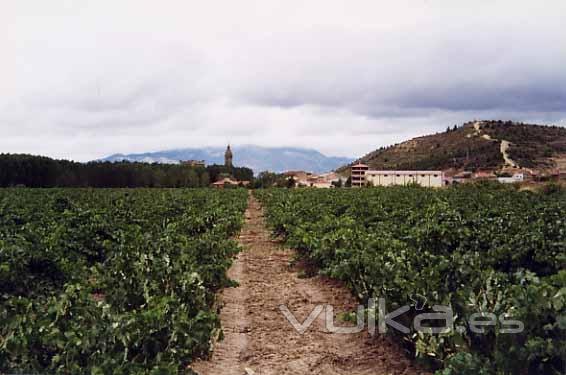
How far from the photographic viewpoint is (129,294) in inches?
289

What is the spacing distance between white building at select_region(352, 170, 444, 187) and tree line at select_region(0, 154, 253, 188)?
3291 cm

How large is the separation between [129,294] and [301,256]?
7.12m

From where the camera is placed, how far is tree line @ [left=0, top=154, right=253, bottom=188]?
8206cm

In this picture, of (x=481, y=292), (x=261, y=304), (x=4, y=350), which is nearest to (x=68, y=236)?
(x=261, y=304)

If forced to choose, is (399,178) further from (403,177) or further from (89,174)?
(89,174)

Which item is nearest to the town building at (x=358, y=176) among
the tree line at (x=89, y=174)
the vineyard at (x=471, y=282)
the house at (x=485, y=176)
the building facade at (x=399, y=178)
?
the building facade at (x=399, y=178)

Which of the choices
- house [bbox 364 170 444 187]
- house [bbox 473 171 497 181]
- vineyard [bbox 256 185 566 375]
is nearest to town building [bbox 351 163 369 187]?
house [bbox 364 170 444 187]

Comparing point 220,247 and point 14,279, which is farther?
point 220,247

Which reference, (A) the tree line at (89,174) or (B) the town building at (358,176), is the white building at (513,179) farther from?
(A) the tree line at (89,174)

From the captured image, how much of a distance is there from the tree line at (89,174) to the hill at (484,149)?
55047 millimetres

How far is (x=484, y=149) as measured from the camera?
125 meters

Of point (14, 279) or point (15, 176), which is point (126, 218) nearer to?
point (14, 279)

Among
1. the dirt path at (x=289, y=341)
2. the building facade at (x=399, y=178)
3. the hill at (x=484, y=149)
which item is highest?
the hill at (x=484, y=149)

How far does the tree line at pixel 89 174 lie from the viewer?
A: 82062 millimetres
